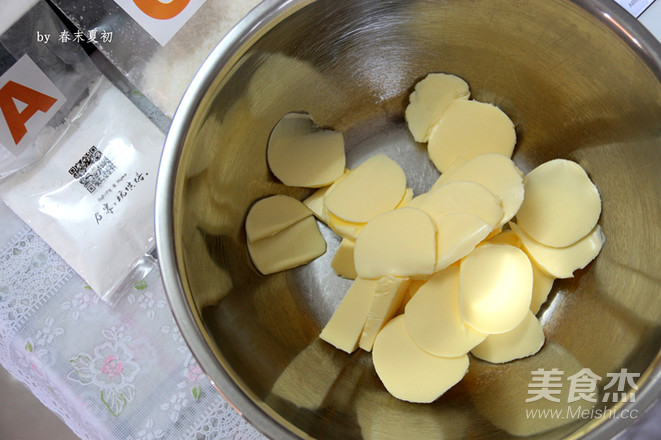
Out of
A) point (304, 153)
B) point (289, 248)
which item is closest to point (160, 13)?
point (304, 153)

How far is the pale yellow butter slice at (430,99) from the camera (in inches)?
31.0

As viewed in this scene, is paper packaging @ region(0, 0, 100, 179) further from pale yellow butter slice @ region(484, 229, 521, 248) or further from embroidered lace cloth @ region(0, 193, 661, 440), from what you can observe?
pale yellow butter slice @ region(484, 229, 521, 248)

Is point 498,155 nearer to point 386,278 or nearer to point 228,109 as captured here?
point 386,278

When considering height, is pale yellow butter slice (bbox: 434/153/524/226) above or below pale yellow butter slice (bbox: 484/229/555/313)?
above

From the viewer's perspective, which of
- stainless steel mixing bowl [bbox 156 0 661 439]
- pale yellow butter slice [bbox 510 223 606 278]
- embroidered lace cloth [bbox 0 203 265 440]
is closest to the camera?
stainless steel mixing bowl [bbox 156 0 661 439]

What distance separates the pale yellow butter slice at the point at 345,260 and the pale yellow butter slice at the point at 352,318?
2.6 inches

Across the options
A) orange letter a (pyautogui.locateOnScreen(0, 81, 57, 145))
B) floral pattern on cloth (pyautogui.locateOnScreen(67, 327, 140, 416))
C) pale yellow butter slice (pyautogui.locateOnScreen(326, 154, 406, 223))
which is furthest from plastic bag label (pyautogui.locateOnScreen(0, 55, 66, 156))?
pale yellow butter slice (pyautogui.locateOnScreen(326, 154, 406, 223))

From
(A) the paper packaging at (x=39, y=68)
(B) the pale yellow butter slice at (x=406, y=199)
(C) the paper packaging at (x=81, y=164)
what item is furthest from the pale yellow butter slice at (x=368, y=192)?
(A) the paper packaging at (x=39, y=68)

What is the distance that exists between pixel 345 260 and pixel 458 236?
0.20m

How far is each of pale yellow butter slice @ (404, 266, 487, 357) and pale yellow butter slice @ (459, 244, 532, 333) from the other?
21 millimetres

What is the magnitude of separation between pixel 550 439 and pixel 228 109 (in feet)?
1.88

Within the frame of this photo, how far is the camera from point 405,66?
0.80 metres

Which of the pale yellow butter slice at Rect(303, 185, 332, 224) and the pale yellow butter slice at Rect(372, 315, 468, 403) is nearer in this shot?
the pale yellow butter slice at Rect(372, 315, 468, 403)

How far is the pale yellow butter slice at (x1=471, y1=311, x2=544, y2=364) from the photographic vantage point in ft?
2.27
